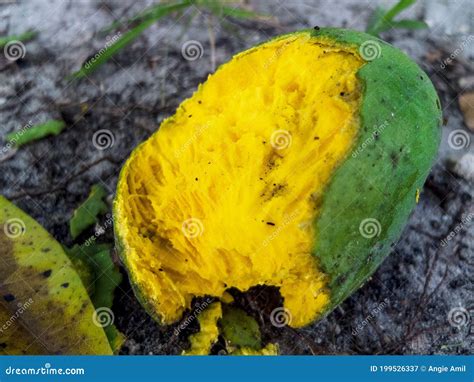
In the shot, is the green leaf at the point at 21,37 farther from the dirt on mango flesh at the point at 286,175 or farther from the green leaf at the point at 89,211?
the dirt on mango flesh at the point at 286,175

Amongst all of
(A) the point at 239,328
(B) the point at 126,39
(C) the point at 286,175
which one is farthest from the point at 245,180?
(B) the point at 126,39

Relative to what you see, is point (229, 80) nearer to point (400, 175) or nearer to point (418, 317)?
point (400, 175)

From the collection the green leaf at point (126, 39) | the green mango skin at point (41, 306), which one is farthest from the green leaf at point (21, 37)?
the green mango skin at point (41, 306)

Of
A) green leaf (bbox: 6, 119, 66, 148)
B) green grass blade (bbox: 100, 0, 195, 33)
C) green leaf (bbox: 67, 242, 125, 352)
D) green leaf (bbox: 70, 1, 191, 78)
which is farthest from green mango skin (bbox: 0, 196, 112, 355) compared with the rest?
green grass blade (bbox: 100, 0, 195, 33)

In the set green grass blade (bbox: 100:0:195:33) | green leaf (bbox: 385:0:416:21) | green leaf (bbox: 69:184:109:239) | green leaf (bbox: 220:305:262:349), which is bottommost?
green leaf (bbox: 220:305:262:349)

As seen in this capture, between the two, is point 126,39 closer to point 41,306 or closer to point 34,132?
→ point 34,132

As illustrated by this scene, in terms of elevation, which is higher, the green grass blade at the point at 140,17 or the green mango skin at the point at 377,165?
the green grass blade at the point at 140,17

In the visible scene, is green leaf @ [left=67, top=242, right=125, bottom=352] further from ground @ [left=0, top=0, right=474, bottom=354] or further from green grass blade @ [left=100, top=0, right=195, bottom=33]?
green grass blade @ [left=100, top=0, right=195, bottom=33]
